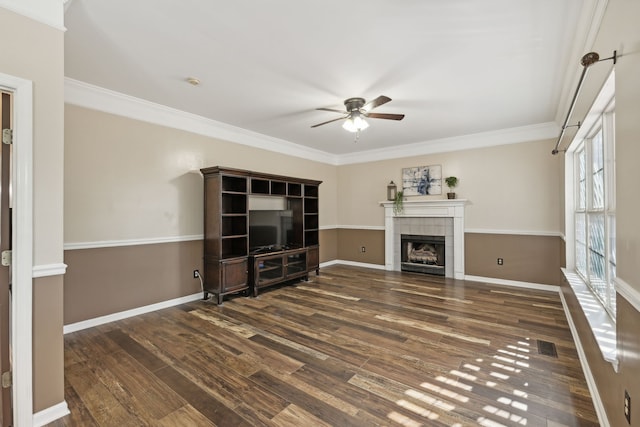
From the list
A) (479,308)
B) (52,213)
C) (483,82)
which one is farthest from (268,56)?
(479,308)

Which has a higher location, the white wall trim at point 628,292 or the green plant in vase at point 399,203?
the green plant in vase at point 399,203

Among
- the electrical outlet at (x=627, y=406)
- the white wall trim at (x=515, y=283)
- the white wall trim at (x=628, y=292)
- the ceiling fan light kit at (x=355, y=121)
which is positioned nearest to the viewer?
the white wall trim at (x=628, y=292)

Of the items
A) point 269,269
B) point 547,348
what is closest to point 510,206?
point 547,348

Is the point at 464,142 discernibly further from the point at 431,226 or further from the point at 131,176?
the point at 131,176

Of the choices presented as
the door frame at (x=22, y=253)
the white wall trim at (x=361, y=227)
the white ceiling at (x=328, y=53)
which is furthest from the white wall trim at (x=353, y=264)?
the door frame at (x=22, y=253)

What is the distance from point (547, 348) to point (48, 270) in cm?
399

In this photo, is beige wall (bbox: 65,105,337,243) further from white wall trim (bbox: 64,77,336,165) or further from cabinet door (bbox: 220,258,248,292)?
cabinet door (bbox: 220,258,248,292)

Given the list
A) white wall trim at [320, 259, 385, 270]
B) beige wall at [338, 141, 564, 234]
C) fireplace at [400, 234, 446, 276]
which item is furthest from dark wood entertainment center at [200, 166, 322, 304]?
beige wall at [338, 141, 564, 234]

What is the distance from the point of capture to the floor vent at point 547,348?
252cm

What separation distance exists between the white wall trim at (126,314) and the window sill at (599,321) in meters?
4.27

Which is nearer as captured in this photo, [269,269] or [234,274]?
[234,274]

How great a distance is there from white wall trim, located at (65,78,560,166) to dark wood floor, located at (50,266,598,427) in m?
2.52

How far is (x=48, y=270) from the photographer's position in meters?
1.75

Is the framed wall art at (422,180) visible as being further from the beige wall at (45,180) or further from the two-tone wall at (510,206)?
the beige wall at (45,180)
